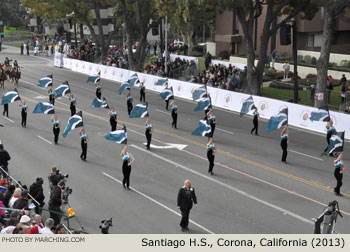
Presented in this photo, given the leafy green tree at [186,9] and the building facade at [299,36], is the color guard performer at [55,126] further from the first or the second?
the building facade at [299,36]

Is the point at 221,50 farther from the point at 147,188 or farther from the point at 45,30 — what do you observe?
the point at 45,30

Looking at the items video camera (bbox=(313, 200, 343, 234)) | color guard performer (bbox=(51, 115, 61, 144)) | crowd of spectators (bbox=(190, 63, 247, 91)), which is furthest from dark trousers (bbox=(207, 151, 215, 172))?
crowd of spectators (bbox=(190, 63, 247, 91))

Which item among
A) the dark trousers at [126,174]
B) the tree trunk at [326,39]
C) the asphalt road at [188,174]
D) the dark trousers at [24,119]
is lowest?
the asphalt road at [188,174]

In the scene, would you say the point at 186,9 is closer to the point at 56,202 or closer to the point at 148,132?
the point at 148,132

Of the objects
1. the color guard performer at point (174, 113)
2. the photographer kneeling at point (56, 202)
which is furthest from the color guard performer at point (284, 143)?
the photographer kneeling at point (56, 202)

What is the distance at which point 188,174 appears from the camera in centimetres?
2005

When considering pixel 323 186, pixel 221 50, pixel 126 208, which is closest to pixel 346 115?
pixel 323 186

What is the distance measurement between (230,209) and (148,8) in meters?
35.6

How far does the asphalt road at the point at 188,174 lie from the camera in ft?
52.1

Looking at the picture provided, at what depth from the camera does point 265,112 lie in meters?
29.6

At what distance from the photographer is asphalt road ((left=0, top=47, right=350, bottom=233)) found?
15.9 m

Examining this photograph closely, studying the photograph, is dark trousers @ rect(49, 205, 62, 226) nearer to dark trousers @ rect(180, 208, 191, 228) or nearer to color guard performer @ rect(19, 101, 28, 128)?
dark trousers @ rect(180, 208, 191, 228)

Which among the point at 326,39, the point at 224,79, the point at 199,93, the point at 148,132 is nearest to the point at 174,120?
the point at 148,132

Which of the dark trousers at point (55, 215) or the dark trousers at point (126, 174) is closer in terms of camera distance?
the dark trousers at point (55, 215)
